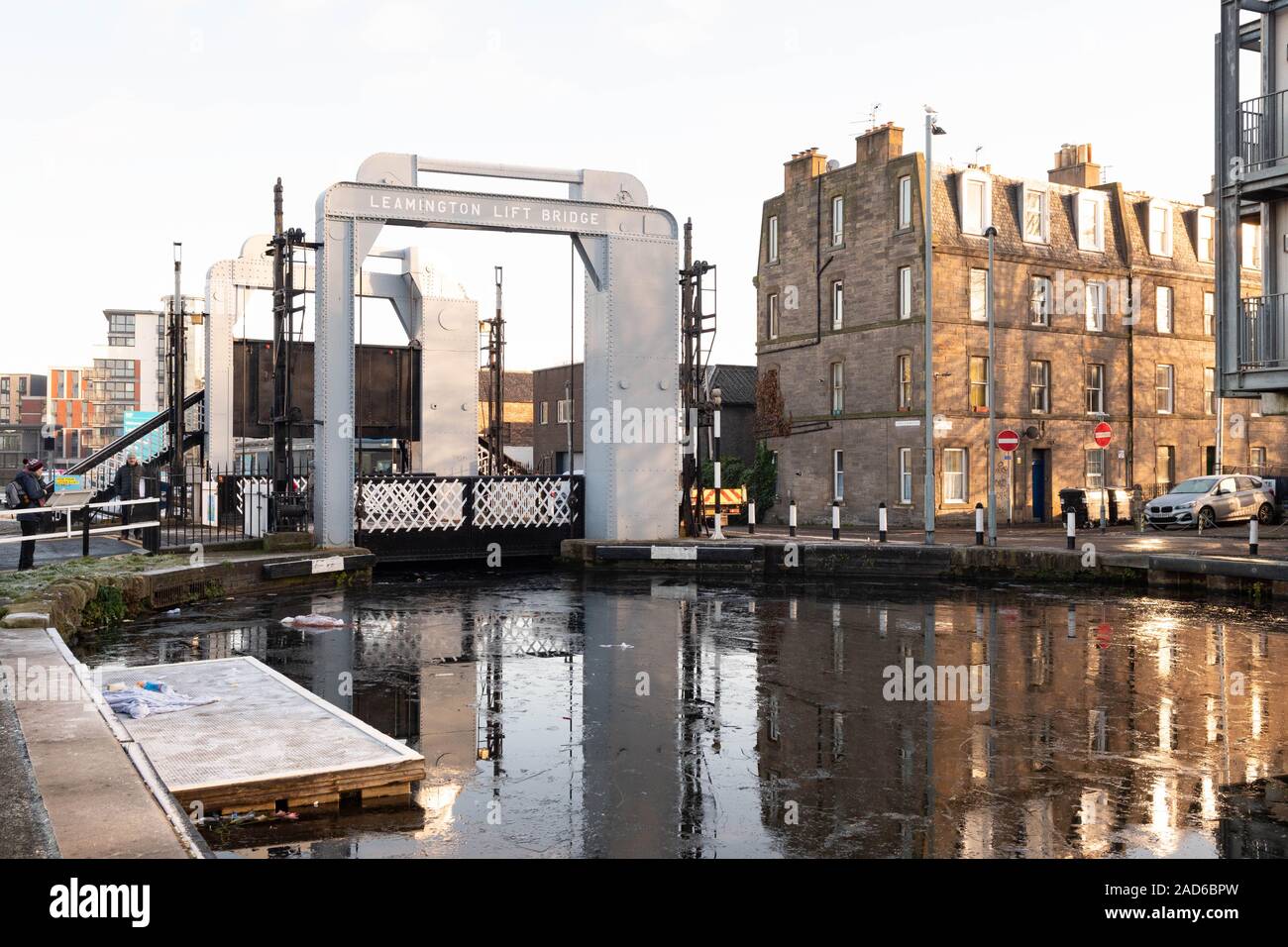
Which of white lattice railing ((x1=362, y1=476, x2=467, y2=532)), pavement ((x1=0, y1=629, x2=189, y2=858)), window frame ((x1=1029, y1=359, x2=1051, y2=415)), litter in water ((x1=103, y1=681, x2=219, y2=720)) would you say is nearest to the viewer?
pavement ((x1=0, y1=629, x2=189, y2=858))

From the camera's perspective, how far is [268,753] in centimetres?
734

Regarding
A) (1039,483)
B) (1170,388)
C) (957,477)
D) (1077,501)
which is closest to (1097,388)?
(1170,388)

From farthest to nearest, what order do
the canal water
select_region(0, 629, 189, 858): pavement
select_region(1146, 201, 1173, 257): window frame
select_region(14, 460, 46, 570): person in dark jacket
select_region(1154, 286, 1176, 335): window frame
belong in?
select_region(1154, 286, 1176, 335): window frame → select_region(1146, 201, 1173, 257): window frame → select_region(14, 460, 46, 570): person in dark jacket → the canal water → select_region(0, 629, 189, 858): pavement

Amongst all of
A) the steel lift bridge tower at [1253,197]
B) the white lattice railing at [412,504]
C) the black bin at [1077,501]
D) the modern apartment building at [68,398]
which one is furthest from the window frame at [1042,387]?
the modern apartment building at [68,398]

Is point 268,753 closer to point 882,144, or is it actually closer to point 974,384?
point 974,384

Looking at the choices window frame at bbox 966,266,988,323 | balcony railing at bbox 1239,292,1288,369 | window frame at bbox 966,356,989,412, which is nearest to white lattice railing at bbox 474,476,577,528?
balcony railing at bbox 1239,292,1288,369

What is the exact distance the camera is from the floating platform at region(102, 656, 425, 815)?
6660 millimetres

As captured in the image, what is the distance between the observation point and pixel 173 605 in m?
17.3

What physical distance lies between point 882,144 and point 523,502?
1802 cm

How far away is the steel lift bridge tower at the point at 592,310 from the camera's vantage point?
73.2 feet

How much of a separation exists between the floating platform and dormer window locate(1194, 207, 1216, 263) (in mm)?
40365

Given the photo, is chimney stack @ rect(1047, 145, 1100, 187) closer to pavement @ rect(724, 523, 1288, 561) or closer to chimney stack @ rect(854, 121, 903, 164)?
chimney stack @ rect(854, 121, 903, 164)

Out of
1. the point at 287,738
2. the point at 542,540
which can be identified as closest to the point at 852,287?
the point at 542,540

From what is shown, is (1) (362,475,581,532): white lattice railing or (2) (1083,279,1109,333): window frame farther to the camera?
(2) (1083,279,1109,333): window frame
